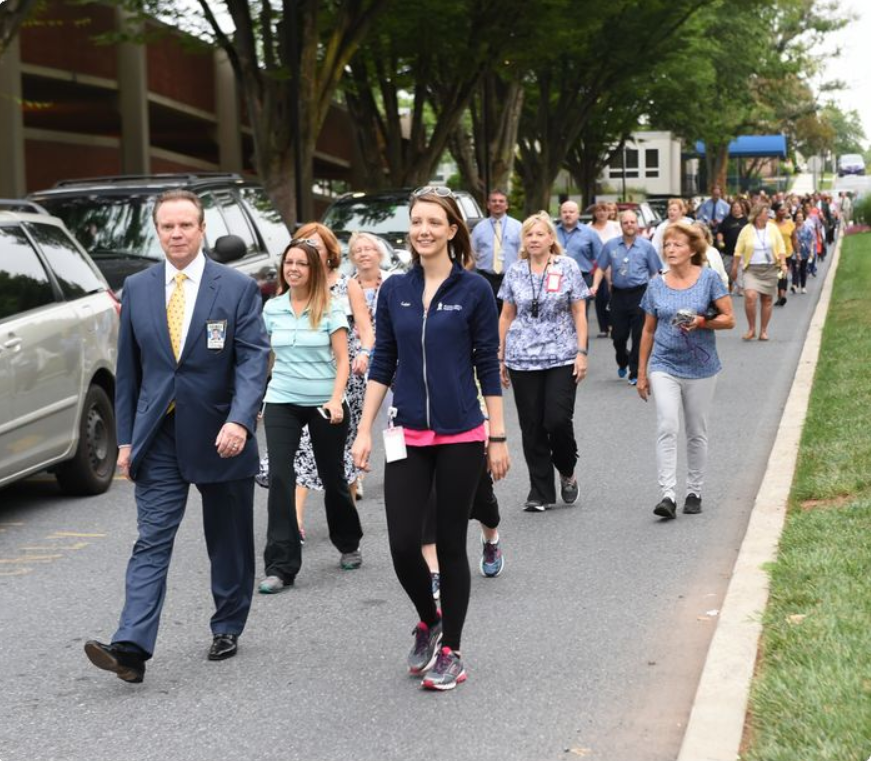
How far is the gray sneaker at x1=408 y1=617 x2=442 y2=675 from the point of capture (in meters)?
5.89

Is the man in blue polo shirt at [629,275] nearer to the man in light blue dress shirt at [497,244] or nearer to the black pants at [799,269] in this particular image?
the man in light blue dress shirt at [497,244]

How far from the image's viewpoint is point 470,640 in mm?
6441

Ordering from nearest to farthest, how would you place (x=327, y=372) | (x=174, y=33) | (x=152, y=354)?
(x=152, y=354) → (x=327, y=372) → (x=174, y=33)

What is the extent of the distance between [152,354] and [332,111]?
52.9 m

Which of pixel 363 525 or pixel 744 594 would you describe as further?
pixel 363 525

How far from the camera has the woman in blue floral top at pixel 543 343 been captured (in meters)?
9.30

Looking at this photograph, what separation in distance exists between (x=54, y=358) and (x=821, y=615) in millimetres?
5208

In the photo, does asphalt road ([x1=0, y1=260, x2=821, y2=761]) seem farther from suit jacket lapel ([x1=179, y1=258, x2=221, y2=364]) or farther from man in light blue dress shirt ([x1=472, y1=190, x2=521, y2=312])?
man in light blue dress shirt ([x1=472, y1=190, x2=521, y2=312])

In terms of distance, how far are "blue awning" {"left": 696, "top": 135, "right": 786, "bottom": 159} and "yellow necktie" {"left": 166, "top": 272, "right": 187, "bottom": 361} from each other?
94993 millimetres

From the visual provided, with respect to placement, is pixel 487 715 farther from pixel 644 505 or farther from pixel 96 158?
pixel 96 158

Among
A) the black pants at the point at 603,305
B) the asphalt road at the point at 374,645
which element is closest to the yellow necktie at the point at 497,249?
the black pants at the point at 603,305

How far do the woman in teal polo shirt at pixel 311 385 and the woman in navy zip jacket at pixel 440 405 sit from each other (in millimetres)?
1897

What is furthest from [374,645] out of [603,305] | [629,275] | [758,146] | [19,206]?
[758,146]

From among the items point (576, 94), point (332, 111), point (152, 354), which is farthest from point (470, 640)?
point (332, 111)
